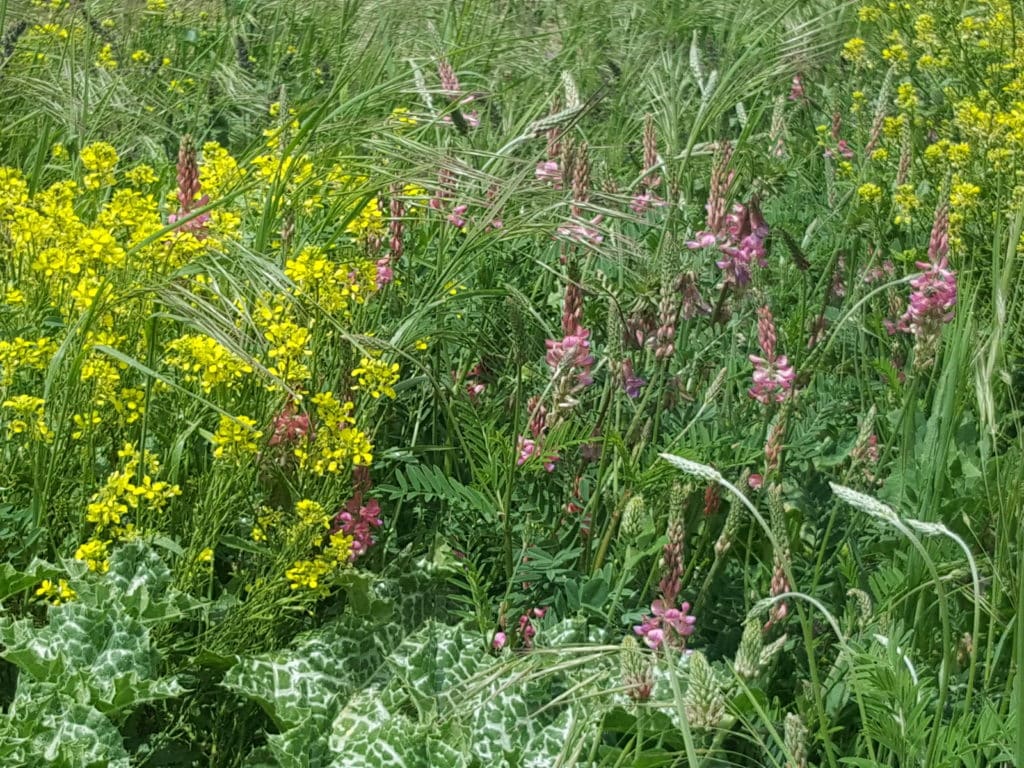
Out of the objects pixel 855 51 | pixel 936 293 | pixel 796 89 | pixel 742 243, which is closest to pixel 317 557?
pixel 742 243

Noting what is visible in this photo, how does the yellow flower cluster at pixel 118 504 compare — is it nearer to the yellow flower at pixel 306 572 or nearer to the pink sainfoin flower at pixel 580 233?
the yellow flower at pixel 306 572

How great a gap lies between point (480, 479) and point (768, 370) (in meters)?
0.47

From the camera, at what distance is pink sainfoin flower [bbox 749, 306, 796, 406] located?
204 cm

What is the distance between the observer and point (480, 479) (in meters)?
Result: 2.07

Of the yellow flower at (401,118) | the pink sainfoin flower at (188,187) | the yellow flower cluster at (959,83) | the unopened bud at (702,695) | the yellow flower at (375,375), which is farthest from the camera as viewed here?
the yellow flower cluster at (959,83)

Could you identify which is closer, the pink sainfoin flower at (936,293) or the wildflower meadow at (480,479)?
the wildflower meadow at (480,479)

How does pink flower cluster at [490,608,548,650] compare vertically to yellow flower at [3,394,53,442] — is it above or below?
below

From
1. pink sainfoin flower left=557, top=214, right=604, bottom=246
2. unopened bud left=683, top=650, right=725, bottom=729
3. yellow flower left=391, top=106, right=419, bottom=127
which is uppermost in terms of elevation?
→ yellow flower left=391, top=106, right=419, bottom=127

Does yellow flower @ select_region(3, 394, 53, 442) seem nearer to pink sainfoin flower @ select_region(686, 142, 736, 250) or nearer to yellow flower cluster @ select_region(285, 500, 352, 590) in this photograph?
yellow flower cluster @ select_region(285, 500, 352, 590)

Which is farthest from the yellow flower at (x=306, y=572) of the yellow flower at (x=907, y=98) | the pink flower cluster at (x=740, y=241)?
the yellow flower at (x=907, y=98)

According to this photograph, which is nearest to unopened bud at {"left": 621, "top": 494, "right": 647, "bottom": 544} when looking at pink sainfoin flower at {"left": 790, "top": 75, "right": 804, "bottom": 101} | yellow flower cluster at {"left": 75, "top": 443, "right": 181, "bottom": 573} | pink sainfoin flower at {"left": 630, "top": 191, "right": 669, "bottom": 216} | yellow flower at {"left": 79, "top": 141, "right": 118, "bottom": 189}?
yellow flower cluster at {"left": 75, "top": 443, "right": 181, "bottom": 573}

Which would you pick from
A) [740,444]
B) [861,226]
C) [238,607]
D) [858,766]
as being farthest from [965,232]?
[238,607]

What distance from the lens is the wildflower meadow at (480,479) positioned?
1.75 m

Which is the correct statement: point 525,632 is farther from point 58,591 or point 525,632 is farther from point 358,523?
point 58,591
